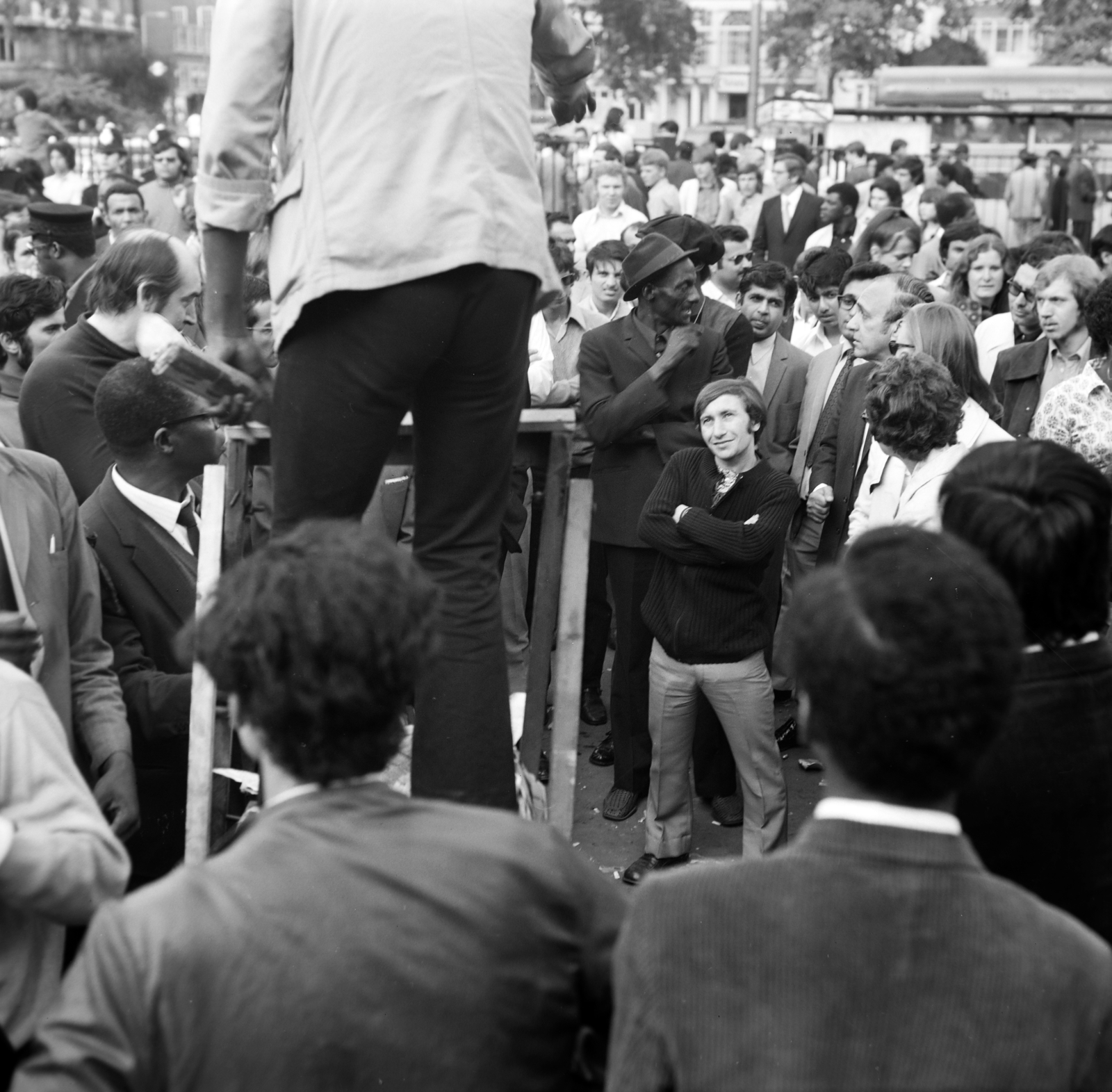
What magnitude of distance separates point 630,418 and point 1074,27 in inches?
1314

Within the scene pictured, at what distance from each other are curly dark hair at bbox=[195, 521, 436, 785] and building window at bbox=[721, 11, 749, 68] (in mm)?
89907

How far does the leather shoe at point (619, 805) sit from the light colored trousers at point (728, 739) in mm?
444

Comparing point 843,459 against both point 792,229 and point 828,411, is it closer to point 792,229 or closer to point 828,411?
point 828,411

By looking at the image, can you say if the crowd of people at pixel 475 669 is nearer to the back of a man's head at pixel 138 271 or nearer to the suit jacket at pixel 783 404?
the back of a man's head at pixel 138 271

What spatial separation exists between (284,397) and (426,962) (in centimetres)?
140

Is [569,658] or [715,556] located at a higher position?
[569,658]

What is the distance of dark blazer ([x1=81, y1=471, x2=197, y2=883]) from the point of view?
3621mm

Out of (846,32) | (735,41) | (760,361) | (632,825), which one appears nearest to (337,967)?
(632,825)

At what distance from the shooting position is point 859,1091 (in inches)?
63.2

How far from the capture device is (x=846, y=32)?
53531 mm

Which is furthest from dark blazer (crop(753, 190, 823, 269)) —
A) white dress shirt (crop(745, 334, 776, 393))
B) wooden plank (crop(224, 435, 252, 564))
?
wooden plank (crop(224, 435, 252, 564))

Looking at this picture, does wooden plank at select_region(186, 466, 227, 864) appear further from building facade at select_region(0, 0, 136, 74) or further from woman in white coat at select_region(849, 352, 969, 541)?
building facade at select_region(0, 0, 136, 74)

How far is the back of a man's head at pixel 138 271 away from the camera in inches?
200

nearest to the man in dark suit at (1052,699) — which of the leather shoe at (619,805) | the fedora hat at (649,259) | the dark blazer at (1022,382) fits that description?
the fedora hat at (649,259)
